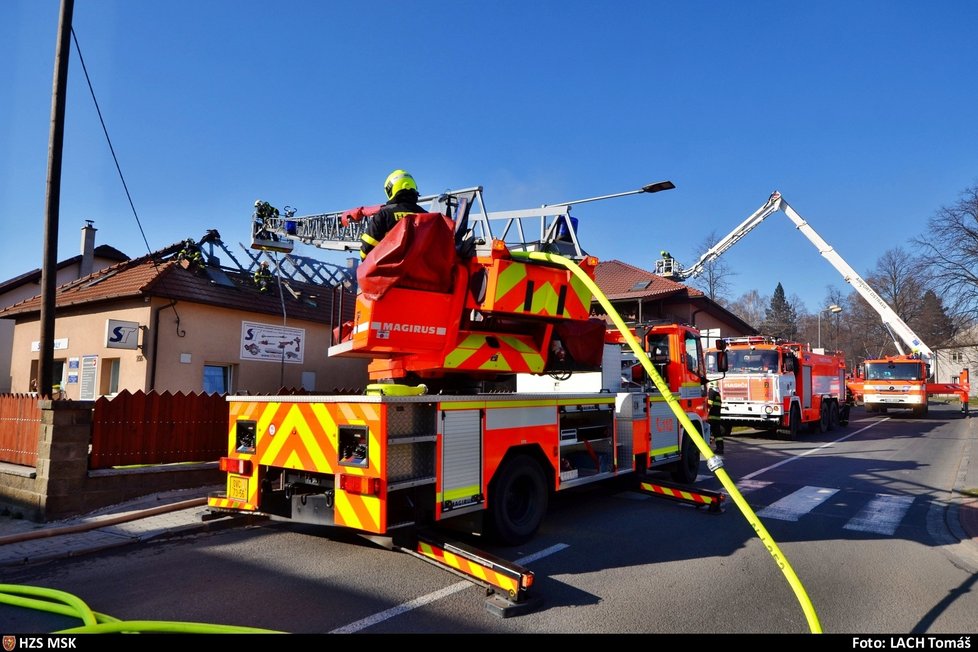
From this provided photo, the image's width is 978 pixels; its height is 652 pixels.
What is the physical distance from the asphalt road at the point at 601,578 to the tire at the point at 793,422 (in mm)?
10582

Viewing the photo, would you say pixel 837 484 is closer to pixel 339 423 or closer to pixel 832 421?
pixel 339 423

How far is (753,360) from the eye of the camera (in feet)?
62.8

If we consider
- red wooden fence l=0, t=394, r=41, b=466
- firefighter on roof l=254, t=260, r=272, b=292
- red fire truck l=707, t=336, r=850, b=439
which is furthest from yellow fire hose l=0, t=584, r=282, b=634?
red fire truck l=707, t=336, r=850, b=439

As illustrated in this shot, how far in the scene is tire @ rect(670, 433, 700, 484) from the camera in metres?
9.81

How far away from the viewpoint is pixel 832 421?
23.4m

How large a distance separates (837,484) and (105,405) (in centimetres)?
1170

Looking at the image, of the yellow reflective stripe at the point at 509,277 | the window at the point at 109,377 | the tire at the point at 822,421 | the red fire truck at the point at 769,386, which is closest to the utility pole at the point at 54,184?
the window at the point at 109,377

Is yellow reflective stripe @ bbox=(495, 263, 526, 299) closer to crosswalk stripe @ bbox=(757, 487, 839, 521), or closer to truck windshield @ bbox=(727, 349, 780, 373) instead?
crosswalk stripe @ bbox=(757, 487, 839, 521)

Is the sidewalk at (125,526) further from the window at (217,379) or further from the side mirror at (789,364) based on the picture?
the side mirror at (789,364)

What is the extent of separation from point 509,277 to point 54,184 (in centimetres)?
712

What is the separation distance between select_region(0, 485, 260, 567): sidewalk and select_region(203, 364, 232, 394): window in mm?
4960

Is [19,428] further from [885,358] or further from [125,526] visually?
[885,358]

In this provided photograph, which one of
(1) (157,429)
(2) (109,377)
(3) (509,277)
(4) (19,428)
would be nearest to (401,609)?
(3) (509,277)

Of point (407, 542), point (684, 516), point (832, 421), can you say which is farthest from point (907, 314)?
point (407, 542)
